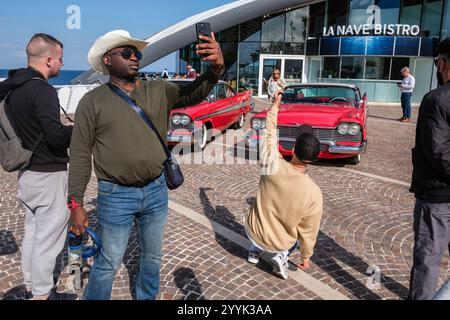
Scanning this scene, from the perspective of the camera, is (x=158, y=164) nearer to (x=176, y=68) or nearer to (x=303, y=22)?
(x=303, y=22)

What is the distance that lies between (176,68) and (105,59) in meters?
30.8

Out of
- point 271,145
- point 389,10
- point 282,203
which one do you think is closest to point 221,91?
point 271,145

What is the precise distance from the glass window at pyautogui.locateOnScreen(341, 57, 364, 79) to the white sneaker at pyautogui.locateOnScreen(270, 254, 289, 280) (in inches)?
816

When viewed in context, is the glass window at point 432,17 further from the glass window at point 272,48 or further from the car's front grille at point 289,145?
the car's front grille at point 289,145

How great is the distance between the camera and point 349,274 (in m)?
3.48

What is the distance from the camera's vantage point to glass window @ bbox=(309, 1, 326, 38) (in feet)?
82.4

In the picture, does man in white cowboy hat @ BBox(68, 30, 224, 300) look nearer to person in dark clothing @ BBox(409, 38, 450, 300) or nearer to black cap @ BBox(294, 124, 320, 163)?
black cap @ BBox(294, 124, 320, 163)

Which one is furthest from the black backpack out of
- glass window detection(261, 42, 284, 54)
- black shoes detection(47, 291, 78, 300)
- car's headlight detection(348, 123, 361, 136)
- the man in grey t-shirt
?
glass window detection(261, 42, 284, 54)

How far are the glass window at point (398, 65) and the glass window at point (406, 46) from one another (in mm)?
519

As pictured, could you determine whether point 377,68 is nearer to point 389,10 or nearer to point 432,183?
point 389,10

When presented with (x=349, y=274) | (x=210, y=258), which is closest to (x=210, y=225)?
(x=210, y=258)

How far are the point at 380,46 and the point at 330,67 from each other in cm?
324

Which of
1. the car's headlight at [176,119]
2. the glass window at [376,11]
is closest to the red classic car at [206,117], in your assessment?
the car's headlight at [176,119]

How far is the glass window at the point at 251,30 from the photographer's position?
2515cm
